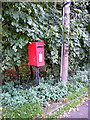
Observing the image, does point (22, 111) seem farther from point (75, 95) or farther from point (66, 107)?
point (75, 95)

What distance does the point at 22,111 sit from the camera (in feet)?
8.45

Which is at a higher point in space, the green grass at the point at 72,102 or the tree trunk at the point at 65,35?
the tree trunk at the point at 65,35

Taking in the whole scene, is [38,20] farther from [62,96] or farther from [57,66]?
[62,96]

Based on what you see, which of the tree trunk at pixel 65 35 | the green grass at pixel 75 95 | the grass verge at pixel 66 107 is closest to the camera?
the grass verge at pixel 66 107

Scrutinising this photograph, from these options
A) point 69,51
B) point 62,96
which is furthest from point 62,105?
point 69,51

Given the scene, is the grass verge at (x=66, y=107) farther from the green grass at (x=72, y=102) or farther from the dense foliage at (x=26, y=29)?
the dense foliage at (x=26, y=29)

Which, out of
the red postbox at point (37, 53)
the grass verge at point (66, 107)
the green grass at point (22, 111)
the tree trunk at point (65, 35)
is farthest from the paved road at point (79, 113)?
the red postbox at point (37, 53)

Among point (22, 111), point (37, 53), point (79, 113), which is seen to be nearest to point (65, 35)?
point (37, 53)

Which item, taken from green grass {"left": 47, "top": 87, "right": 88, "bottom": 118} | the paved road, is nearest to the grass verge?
green grass {"left": 47, "top": 87, "right": 88, "bottom": 118}

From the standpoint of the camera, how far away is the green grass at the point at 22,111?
251cm

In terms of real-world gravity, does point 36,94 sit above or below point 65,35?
below

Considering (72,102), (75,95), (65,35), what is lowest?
(72,102)

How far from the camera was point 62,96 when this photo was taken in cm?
341

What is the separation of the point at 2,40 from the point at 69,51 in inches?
92.0
